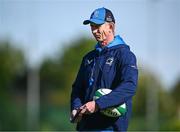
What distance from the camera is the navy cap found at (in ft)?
18.6

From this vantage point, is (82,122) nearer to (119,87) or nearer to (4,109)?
(119,87)

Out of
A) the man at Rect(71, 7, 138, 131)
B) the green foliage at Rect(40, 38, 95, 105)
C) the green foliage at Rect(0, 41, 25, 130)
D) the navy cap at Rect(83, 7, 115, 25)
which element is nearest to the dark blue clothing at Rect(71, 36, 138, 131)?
the man at Rect(71, 7, 138, 131)

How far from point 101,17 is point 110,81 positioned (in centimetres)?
51

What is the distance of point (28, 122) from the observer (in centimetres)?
2711

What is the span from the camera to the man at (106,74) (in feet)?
18.1

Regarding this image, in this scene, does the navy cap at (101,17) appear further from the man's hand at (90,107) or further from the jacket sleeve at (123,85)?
the man's hand at (90,107)

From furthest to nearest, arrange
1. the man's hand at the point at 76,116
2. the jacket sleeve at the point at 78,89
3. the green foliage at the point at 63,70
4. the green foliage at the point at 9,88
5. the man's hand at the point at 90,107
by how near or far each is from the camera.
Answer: the green foliage at the point at 63,70, the green foliage at the point at 9,88, the jacket sleeve at the point at 78,89, the man's hand at the point at 76,116, the man's hand at the point at 90,107

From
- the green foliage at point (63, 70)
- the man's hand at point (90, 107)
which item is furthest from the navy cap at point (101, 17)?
the green foliage at point (63, 70)

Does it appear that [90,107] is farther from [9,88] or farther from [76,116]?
[9,88]

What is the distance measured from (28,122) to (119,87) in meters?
21.9

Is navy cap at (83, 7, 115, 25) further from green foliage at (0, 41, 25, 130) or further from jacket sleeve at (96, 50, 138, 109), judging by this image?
green foliage at (0, 41, 25, 130)

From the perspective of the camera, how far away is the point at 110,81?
5609 mm

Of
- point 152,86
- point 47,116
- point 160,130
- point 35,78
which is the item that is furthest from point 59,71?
point 160,130

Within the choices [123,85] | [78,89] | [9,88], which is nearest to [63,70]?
[9,88]
